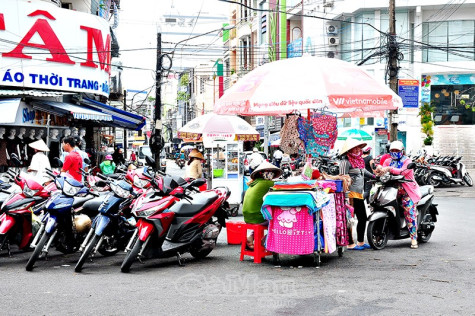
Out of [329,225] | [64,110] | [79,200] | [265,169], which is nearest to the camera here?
[329,225]

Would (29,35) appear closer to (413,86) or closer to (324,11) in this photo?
(413,86)

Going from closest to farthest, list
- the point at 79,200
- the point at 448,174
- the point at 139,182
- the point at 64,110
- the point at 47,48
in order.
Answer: the point at 139,182
the point at 79,200
the point at 64,110
the point at 47,48
the point at 448,174

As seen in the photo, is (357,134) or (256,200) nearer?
(256,200)

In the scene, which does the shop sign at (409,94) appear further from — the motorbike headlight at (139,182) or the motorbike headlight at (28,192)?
the motorbike headlight at (28,192)

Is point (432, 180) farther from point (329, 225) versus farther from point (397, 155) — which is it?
point (329, 225)

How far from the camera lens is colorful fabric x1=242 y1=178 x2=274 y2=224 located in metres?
8.58

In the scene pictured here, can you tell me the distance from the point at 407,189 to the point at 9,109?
436 inches

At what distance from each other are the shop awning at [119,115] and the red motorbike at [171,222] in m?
12.4

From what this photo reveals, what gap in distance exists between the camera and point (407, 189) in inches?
376

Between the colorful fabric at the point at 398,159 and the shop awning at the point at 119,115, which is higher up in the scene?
the shop awning at the point at 119,115

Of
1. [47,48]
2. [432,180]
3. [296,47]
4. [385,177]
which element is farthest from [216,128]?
[296,47]

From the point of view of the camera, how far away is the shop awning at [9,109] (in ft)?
51.7

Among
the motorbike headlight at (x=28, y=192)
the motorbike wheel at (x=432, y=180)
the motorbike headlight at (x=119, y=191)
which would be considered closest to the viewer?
the motorbike headlight at (x=119, y=191)

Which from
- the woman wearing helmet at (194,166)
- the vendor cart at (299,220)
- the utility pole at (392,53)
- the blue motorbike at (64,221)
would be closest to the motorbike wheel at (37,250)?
the blue motorbike at (64,221)
